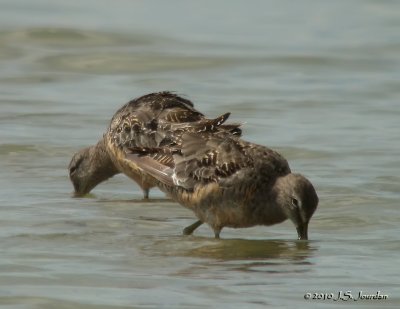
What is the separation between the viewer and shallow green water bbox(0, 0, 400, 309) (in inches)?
278

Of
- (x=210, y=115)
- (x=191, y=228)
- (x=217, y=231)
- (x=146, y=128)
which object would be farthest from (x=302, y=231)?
(x=210, y=115)

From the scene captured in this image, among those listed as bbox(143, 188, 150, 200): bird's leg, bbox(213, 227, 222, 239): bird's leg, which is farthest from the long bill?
bbox(143, 188, 150, 200): bird's leg

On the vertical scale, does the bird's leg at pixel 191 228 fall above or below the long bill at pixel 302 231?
below

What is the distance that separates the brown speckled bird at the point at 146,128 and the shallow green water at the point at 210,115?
17cm

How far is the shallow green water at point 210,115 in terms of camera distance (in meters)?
7.05

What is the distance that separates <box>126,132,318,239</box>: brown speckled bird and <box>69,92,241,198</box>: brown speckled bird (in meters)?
0.48

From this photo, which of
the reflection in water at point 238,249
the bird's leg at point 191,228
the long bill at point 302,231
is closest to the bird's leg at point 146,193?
the bird's leg at point 191,228

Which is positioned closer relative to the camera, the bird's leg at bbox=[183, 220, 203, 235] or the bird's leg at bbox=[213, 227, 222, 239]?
Answer: the bird's leg at bbox=[213, 227, 222, 239]

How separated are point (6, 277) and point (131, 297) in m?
0.68

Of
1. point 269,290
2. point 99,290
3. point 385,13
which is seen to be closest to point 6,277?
point 99,290

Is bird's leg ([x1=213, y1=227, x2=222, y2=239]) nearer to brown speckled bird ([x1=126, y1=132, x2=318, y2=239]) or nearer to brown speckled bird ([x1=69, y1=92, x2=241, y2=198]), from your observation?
brown speckled bird ([x1=126, y1=132, x2=318, y2=239])

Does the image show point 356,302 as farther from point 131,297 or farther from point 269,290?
point 131,297

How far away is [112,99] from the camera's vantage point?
12828 millimetres

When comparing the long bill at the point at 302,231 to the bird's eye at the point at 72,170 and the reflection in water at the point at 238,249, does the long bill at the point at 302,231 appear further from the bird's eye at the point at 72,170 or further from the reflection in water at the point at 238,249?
the bird's eye at the point at 72,170
